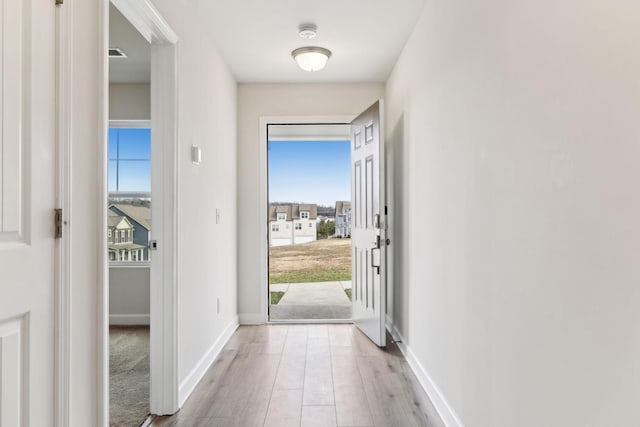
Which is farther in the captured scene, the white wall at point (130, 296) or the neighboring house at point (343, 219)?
the neighboring house at point (343, 219)

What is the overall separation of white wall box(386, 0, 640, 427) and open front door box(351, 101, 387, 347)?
0.99 m

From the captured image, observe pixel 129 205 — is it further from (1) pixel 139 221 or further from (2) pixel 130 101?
(2) pixel 130 101

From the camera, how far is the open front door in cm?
353

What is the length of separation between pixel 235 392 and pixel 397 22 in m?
2.75

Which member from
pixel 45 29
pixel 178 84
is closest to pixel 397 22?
pixel 178 84

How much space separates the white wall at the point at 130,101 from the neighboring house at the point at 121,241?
101 cm

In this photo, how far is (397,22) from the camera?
3.02 m

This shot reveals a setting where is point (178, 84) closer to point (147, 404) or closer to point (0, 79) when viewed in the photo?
point (0, 79)

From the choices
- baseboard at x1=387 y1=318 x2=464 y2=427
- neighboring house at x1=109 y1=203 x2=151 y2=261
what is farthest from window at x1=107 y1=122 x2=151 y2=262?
baseboard at x1=387 y1=318 x2=464 y2=427

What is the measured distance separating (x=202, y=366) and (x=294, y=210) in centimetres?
528

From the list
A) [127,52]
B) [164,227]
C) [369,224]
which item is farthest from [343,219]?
[164,227]

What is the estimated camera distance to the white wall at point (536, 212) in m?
0.98

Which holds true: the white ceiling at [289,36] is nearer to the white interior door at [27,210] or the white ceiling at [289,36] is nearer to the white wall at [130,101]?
the white wall at [130,101]

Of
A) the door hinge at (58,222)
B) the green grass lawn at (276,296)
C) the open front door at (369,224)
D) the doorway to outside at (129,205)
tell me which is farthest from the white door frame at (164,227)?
the green grass lawn at (276,296)
